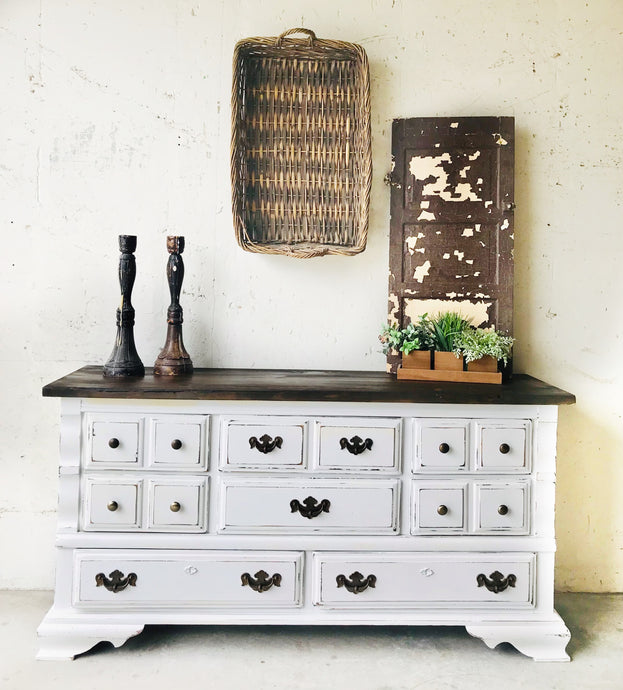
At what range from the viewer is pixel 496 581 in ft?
7.32

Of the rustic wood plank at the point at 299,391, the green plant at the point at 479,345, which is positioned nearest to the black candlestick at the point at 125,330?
the rustic wood plank at the point at 299,391

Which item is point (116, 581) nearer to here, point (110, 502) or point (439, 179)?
point (110, 502)

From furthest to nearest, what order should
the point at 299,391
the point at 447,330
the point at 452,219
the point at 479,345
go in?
the point at 452,219, the point at 447,330, the point at 479,345, the point at 299,391

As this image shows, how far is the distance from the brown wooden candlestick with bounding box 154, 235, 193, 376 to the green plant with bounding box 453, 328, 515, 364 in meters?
1.06

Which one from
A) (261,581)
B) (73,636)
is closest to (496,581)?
(261,581)

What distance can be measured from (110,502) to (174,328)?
696 millimetres

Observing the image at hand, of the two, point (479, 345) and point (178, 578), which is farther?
point (479, 345)

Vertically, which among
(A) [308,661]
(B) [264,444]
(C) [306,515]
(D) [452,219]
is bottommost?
(A) [308,661]

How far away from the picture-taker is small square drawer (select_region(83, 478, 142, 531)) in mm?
2203

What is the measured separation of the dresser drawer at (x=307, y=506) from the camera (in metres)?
2.22

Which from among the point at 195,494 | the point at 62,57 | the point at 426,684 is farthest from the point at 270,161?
the point at 426,684

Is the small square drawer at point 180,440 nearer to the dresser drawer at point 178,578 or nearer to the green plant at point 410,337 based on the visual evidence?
the dresser drawer at point 178,578

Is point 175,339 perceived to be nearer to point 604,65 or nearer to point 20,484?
point 20,484

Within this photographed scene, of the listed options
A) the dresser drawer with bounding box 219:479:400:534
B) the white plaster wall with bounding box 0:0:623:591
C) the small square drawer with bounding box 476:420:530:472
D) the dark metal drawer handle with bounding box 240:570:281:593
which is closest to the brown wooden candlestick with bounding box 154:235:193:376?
the white plaster wall with bounding box 0:0:623:591
